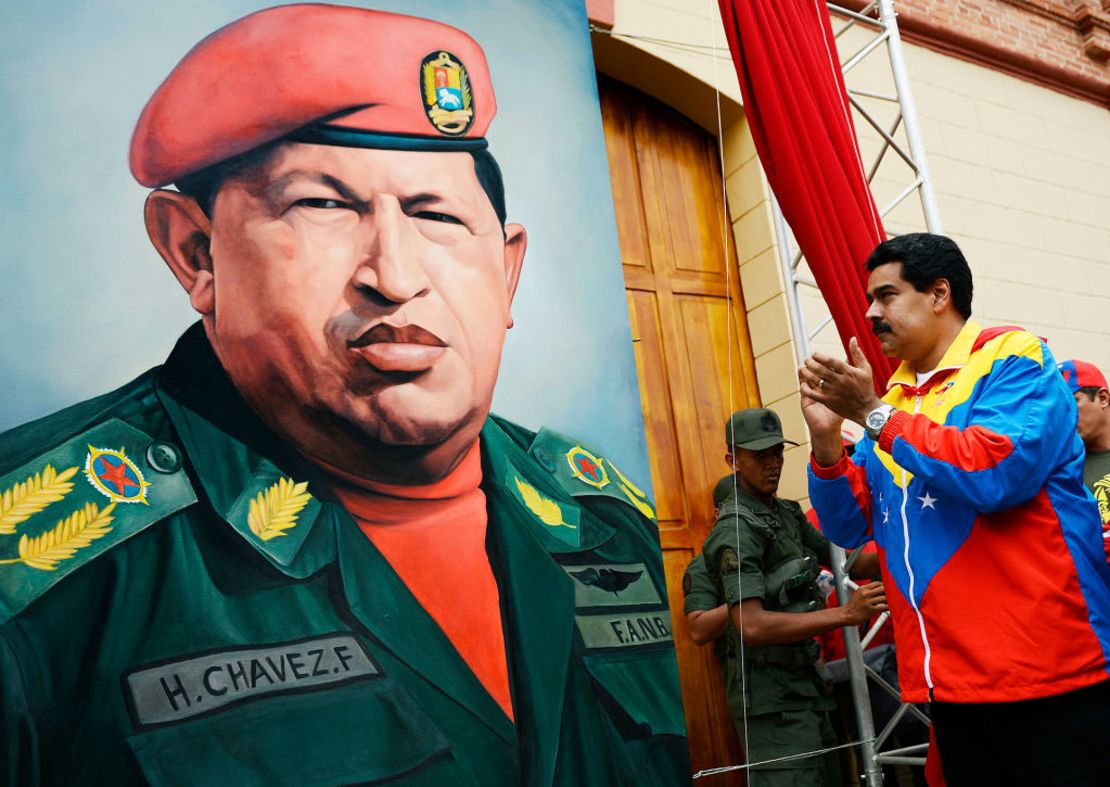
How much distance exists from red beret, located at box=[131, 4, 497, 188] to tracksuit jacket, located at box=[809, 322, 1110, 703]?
213 cm

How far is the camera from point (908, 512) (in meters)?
2.72

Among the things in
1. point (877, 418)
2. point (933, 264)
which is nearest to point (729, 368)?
point (933, 264)

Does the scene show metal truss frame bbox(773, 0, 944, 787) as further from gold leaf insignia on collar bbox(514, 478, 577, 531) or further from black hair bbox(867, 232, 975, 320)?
black hair bbox(867, 232, 975, 320)

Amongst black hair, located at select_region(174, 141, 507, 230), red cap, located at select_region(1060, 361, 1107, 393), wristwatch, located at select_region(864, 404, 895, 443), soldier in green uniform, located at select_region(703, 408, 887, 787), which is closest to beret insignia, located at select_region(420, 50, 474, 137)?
black hair, located at select_region(174, 141, 507, 230)

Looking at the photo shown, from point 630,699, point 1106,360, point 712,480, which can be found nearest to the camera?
point 630,699

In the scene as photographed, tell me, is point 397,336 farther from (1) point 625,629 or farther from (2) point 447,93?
(1) point 625,629

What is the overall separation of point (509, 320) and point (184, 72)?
4.62ft

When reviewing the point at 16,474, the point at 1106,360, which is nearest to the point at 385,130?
the point at 16,474

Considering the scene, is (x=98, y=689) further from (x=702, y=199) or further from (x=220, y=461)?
(x=702, y=199)

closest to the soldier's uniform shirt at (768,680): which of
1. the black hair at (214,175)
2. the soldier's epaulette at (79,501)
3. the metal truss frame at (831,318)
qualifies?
the metal truss frame at (831,318)

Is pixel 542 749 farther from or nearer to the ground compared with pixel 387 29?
nearer to the ground

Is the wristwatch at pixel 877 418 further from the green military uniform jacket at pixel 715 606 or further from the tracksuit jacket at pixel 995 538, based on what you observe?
the green military uniform jacket at pixel 715 606

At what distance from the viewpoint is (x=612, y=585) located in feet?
12.8

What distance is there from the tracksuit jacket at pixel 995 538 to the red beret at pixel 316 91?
2135mm
